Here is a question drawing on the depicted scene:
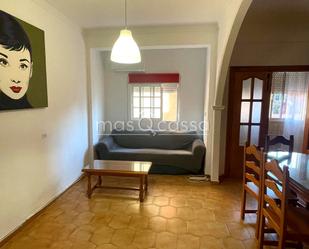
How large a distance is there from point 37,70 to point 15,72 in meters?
0.36

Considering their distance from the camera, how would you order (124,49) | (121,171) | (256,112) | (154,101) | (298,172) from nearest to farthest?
(298,172), (124,49), (121,171), (256,112), (154,101)

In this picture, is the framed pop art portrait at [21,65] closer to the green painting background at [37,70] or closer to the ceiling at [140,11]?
the green painting background at [37,70]

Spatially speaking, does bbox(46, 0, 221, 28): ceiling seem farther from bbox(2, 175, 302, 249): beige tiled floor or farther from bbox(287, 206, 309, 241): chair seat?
bbox(2, 175, 302, 249): beige tiled floor

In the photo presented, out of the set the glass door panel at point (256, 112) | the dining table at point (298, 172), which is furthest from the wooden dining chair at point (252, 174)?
the glass door panel at point (256, 112)

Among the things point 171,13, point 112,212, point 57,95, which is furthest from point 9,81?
point 171,13

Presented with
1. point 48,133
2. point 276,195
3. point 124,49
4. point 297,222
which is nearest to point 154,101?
point 48,133

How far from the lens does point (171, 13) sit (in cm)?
306

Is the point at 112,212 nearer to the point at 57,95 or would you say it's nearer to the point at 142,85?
the point at 57,95

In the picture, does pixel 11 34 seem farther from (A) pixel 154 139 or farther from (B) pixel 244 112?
(B) pixel 244 112

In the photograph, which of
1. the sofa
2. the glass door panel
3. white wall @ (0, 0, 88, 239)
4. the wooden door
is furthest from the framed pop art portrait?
the glass door panel

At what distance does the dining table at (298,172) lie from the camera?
166 centimetres

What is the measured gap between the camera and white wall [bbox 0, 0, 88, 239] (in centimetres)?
220

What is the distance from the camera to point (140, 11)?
118 inches

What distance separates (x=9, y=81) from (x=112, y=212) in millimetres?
1868
